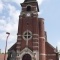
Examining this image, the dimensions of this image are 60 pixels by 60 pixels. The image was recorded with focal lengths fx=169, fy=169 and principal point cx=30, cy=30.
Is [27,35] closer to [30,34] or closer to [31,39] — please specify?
[30,34]

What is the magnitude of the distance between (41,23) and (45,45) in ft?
17.9

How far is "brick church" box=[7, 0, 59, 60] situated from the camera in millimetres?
37781

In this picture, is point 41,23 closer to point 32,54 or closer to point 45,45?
point 45,45

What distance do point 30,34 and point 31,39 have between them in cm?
126

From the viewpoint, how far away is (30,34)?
1549 inches

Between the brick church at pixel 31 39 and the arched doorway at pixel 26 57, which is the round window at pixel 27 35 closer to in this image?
the brick church at pixel 31 39

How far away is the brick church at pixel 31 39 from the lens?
37781 millimetres

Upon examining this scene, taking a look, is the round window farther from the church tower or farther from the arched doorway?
the arched doorway

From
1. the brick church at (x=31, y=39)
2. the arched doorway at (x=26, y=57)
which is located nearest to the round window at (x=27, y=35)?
the brick church at (x=31, y=39)

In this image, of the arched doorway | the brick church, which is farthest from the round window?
the arched doorway

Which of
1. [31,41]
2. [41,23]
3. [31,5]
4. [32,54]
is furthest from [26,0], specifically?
[32,54]

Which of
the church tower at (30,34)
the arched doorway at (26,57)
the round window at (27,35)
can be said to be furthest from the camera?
the round window at (27,35)

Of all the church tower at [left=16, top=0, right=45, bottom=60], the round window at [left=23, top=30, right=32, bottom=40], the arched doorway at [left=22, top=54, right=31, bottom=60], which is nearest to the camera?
the church tower at [left=16, top=0, right=45, bottom=60]

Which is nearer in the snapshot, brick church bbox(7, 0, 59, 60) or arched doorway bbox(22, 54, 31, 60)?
brick church bbox(7, 0, 59, 60)
